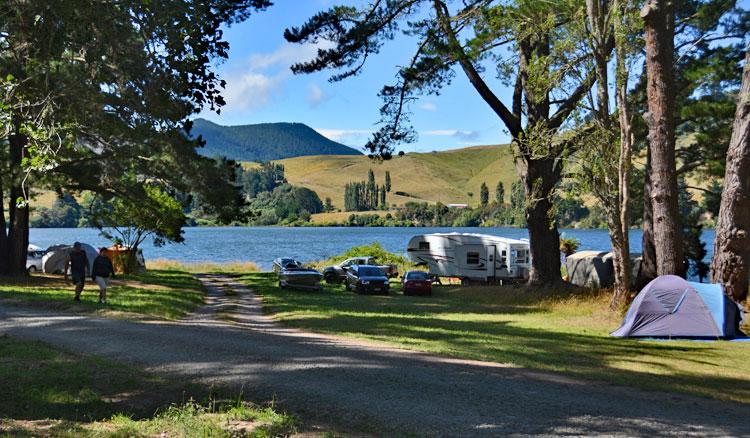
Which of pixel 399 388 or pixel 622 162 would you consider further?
pixel 622 162

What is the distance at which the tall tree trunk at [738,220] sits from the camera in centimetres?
1852

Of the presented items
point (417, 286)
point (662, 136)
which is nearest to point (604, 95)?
point (662, 136)

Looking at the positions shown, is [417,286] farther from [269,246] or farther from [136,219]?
[269,246]

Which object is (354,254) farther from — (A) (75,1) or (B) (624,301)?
(A) (75,1)

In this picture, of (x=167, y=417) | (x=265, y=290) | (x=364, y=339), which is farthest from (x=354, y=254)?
(x=167, y=417)

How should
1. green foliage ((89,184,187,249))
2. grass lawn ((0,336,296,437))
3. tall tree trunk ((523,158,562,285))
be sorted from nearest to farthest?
1. grass lawn ((0,336,296,437))
2. tall tree trunk ((523,158,562,285))
3. green foliage ((89,184,187,249))

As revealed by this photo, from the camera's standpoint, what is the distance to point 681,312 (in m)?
17.1

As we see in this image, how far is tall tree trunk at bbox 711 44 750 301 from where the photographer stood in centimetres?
1852

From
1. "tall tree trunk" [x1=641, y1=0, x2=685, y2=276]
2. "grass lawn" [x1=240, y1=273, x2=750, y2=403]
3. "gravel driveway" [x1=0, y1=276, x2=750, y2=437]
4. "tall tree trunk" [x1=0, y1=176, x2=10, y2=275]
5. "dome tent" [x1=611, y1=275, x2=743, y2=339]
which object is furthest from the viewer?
"tall tree trunk" [x1=0, y1=176, x2=10, y2=275]

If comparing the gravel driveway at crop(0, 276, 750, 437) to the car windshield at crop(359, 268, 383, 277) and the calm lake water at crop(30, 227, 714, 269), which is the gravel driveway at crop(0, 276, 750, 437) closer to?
the car windshield at crop(359, 268, 383, 277)

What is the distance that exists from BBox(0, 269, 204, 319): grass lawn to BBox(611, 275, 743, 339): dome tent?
12.6 metres

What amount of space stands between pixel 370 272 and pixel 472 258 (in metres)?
6.90

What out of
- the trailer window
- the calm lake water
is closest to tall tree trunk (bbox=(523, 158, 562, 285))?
the trailer window

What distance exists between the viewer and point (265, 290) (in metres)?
32.9
